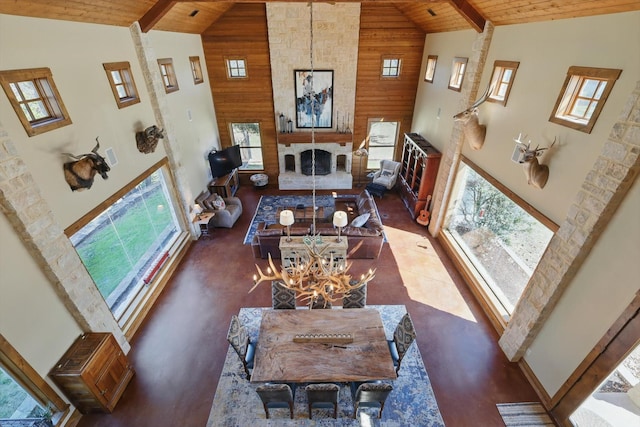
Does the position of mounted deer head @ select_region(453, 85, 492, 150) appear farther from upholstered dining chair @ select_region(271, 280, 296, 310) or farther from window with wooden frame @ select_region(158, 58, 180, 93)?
window with wooden frame @ select_region(158, 58, 180, 93)

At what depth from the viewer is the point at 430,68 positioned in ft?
26.6

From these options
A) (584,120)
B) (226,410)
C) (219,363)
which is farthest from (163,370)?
(584,120)

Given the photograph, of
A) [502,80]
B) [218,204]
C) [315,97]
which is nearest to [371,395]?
[502,80]

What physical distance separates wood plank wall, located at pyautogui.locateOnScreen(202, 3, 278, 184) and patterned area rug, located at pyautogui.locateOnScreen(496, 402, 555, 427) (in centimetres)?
848

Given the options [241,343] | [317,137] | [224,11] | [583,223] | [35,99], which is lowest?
[241,343]

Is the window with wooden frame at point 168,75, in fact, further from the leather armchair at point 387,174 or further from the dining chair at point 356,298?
the leather armchair at point 387,174

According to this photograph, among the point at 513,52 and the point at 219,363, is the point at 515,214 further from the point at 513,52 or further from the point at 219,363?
the point at 219,363

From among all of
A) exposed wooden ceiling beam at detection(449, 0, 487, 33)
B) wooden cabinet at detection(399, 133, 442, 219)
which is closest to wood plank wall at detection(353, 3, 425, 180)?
wooden cabinet at detection(399, 133, 442, 219)

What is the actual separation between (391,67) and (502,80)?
4259 millimetres

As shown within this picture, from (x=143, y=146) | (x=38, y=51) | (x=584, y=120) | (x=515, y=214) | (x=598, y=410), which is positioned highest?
(x=38, y=51)

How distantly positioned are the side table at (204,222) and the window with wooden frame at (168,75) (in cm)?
290

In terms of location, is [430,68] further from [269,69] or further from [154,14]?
[154,14]

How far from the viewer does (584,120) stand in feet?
11.9

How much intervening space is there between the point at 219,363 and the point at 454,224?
19.1 ft
